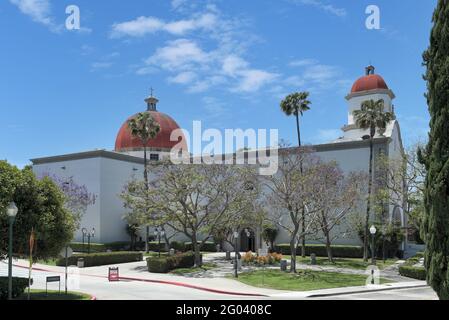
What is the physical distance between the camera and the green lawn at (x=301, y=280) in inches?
1053

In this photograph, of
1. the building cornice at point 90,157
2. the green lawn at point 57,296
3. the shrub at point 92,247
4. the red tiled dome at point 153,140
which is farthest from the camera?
the red tiled dome at point 153,140

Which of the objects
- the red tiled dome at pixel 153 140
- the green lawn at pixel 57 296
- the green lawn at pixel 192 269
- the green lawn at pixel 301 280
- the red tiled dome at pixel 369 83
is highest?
the red tiled dome at pixel 369 83

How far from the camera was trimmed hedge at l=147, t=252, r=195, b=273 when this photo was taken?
116 feet

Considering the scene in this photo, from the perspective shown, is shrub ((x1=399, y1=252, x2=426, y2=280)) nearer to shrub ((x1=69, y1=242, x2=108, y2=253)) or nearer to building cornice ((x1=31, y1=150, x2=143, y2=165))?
shrub ((x1=69, y1=242, x2=108, y2=253))

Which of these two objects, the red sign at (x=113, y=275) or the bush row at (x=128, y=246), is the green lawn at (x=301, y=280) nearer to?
the red sign at (x=113, y=275)

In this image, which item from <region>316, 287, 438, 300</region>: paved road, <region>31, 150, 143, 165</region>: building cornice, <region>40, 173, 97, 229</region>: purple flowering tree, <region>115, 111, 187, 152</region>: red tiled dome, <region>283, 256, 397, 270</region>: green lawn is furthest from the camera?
<region>115, 111, 187, 152</region>: red tiled dome

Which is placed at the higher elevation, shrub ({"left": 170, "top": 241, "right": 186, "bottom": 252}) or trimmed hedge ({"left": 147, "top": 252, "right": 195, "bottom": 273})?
trimmed hedge ({"left": 147, "top": 252, "right": 195, "bottom": 273})

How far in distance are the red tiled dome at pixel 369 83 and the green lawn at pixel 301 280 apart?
1198 inches

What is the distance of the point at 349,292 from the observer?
24.8m

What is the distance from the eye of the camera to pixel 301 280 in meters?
29.1

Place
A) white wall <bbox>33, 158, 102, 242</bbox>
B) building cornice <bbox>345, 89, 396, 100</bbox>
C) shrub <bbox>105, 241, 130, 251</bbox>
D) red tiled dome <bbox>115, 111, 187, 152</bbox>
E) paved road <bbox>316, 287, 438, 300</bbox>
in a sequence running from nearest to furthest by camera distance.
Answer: paved road <bbox>316, 287, 438, 300</bbox>, shrub <bbox>105, 241, 130, 251</bbox>, white wall <bbox>33, 158, 102, 242</bbox>, building cornice <bbox>345, 89, 396, 100</bbox>, red tiled dome <bbox>115, 111, 187, 152</bbox>

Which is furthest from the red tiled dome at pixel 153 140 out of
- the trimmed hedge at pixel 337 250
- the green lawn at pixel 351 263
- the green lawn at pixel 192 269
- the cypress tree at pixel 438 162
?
the cypress tree at pixel 438 162

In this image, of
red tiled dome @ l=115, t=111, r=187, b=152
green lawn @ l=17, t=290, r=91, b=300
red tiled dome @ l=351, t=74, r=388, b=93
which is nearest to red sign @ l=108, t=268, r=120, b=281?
green lawn @ l=17, t=290, r=91, b=300

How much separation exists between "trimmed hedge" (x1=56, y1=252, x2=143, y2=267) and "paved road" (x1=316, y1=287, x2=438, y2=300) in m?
24.1
